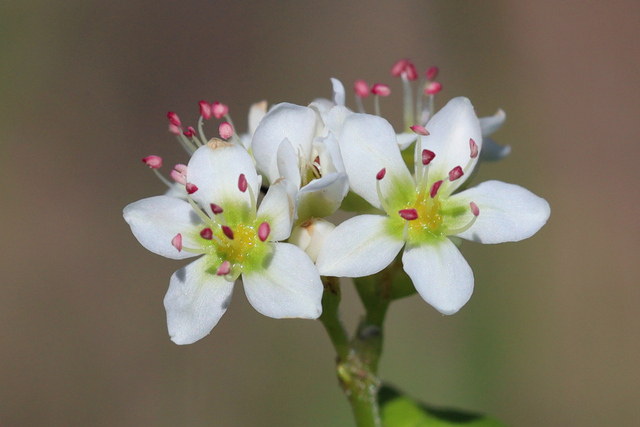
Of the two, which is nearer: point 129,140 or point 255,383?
point 255,383

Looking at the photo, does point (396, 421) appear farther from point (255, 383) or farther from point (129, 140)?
point (129, 140)

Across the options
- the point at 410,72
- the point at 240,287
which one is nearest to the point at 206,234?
the point at 410,72

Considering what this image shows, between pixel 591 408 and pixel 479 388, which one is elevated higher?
pixel 479 388

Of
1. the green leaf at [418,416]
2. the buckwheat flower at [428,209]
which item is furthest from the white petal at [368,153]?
the green leaf at [418,416]

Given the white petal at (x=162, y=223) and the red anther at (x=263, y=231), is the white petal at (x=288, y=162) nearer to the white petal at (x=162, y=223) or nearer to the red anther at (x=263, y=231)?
the red anther at (x=263, y=231)

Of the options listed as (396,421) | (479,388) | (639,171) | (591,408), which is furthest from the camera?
(639,171)

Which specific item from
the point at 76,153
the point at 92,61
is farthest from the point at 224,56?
the point at 76,153

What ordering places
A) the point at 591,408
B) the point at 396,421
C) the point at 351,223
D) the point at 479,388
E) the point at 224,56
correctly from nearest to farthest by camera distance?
the point at 351,223
the point at 396,421
the point at 479,388
the point at 591,408
the point at 224,56

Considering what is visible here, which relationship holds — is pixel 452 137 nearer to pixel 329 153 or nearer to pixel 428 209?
pixel 428 209
